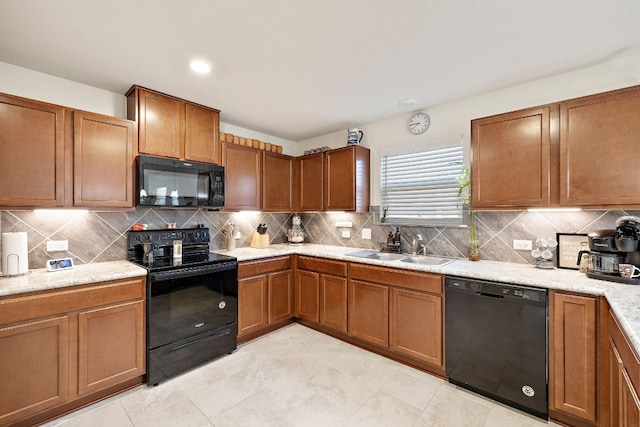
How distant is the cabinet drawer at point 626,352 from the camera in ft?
3.56

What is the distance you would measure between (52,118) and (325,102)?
2.25m

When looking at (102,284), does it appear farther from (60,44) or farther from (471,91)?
(471,91)

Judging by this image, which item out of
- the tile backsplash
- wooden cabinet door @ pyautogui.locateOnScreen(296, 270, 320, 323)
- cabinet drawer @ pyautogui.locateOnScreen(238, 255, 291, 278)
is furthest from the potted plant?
cabinet drawer @ pyautogui.locateOnScreen(238, 255, 291, 278)

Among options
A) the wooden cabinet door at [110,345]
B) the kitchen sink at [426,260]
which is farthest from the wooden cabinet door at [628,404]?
the wooden cabinet door at [110,345]

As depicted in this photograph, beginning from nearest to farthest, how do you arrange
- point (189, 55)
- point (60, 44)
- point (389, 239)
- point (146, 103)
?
point (60, 44) < point (189, 55) < point (146, 103) < point (389, 239)

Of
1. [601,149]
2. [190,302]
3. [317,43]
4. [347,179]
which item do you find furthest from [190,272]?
[601,149]

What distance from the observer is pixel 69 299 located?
191cm

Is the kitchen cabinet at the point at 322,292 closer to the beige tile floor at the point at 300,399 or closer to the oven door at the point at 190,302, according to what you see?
the beige tile floor at the point at 300,399

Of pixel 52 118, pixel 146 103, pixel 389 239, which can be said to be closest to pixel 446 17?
pixel 389 239

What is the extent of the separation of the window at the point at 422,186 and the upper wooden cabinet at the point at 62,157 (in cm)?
269

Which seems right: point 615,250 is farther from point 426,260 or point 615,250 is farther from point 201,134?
point 201,134

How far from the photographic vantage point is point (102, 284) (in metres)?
2.05

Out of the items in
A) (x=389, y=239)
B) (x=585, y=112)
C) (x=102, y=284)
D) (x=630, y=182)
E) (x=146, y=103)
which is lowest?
(x=102, y=284)

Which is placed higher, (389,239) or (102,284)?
(389,239)
